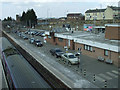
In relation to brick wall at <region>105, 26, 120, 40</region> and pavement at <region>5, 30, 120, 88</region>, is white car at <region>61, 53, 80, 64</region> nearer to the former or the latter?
pavement at <region>5, 30, 120, 88</region>

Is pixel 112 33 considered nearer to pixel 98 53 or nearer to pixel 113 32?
pixel 113 32

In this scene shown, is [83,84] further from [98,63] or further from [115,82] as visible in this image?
[98,63]

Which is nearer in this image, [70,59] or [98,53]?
[70,59]

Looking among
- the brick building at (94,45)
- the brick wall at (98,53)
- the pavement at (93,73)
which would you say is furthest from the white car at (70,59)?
the brick building at (94,45)

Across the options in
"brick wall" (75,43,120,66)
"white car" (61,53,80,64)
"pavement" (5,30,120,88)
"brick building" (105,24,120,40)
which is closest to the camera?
"pavement" (5,30,120,88)

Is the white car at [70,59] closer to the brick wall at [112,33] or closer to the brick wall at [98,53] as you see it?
the brick wall at [98,53]

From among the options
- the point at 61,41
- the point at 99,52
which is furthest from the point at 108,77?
the point at 61,41

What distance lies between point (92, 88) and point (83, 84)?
0.90 metres

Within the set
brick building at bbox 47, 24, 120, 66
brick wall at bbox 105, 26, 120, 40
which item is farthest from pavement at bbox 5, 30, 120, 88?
brick wall at bbox 105, 26, 120, 40

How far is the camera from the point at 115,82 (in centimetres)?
1280

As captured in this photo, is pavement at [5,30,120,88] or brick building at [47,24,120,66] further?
brick building at [47,24,120,66]

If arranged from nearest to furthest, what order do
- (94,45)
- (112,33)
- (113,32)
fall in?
(94,45)
(113,32)
(112,33)

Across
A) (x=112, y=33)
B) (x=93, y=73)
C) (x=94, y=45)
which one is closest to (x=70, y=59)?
(x=93, y=73)

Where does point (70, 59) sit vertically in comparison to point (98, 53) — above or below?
below
